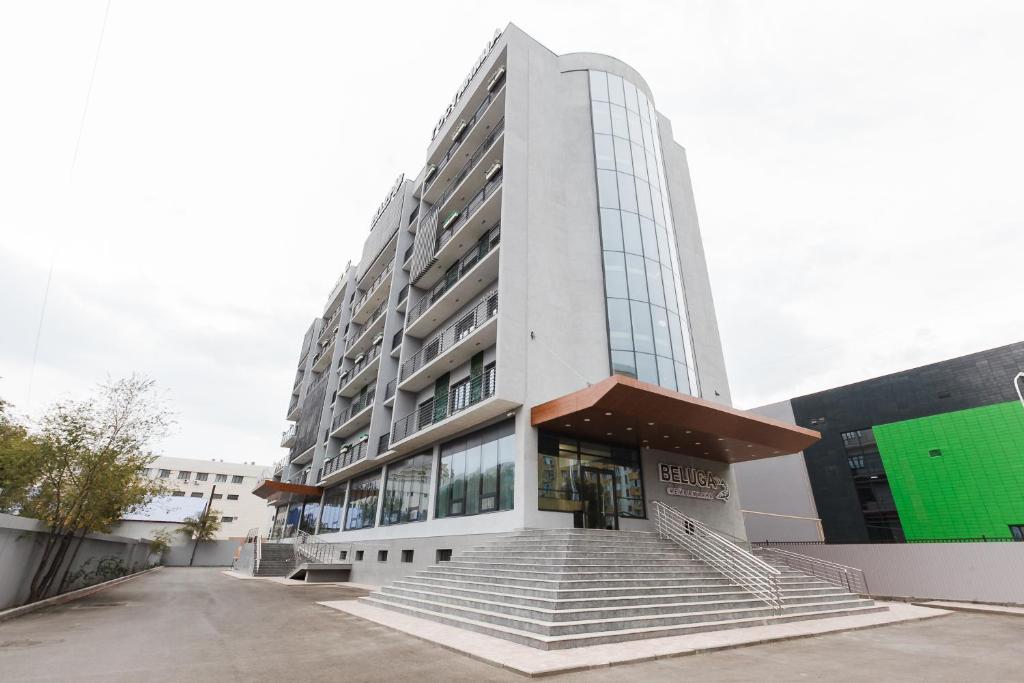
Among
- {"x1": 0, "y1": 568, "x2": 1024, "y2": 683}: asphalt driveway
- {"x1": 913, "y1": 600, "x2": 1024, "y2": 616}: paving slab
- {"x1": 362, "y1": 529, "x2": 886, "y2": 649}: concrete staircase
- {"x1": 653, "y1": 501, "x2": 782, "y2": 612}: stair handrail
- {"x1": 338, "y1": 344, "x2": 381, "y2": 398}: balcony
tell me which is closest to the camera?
{"x1": 0, "y1": 568, "x2": 1024, "y2": 683}: asphalt driveway

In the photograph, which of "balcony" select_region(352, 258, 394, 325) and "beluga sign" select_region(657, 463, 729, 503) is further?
"balcony" select_region(352, 258, 394, 325)

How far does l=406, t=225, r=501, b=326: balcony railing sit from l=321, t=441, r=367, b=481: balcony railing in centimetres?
761

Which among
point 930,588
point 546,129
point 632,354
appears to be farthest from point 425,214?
point 930,588

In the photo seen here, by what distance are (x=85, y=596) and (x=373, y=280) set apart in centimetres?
2457

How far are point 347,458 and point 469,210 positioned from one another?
1636 centimetres

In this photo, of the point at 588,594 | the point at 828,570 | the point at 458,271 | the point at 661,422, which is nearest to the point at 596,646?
the point at 588,594

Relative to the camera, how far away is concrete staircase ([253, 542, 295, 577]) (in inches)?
1091

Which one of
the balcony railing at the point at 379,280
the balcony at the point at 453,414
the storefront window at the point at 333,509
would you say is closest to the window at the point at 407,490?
the balcony at the point at 453,414

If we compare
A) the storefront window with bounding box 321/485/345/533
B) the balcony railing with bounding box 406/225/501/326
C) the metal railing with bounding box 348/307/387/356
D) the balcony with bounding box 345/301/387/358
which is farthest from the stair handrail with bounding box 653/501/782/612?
the metal railing with bounding box 348/307/387/356

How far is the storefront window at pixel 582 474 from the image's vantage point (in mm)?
15227

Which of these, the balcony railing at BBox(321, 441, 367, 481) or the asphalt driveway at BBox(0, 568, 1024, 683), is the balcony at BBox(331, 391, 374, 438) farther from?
the asphalt driveway at BBox(0, 568, 1024, 683)

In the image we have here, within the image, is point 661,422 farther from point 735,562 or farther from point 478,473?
point 478,473

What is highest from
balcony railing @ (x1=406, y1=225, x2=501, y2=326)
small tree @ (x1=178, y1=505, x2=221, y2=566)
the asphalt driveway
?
balcony railing @ (x1=406, y1=225, x2=501, y2=326)

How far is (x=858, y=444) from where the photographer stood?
2802cm
